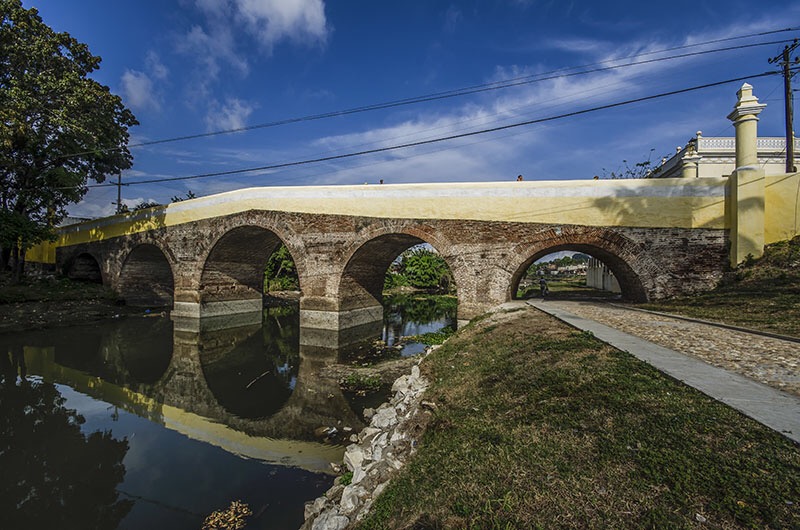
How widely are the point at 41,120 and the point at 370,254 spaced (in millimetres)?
14953

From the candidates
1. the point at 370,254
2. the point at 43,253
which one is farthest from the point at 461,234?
the point at 43,253

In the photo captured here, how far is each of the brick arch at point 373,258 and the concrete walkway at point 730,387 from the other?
8313 millimetres

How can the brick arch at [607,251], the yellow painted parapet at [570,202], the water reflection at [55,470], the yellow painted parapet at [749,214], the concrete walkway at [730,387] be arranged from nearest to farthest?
1. the concrete walkway at [730,387]
2. the water reflection at [55,470]
3. the yellow painted parapet at [749,214]
4. the yellow painted parapet at [570,202]
5. the brick arch at [607,251]

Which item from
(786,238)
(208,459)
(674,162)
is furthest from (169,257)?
(674,162)

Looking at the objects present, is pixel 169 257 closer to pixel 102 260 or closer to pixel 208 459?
→ pixel 102 260

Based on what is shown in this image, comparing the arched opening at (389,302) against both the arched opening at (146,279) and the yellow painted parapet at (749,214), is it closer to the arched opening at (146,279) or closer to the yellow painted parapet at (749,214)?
the yellow painted parapet at (749,214)

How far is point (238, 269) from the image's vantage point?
19.0m

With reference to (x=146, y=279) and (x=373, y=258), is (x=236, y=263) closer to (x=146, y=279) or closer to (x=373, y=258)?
(x=373, y=258)

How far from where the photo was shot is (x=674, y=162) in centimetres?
2009

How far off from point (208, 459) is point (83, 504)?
1.54m

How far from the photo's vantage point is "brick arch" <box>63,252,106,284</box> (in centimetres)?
2456

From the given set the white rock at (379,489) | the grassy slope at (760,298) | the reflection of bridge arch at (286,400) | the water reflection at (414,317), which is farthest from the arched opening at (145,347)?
the grassy slope at (760,298)

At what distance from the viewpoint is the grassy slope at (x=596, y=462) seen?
6.93 feet

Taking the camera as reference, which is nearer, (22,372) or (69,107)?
(22,372)
